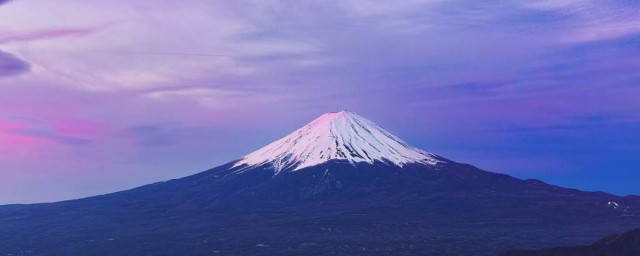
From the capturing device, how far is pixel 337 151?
7318 inches

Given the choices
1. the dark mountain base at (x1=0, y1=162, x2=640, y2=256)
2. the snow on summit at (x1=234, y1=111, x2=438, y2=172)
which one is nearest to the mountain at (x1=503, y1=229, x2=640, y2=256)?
the dark mountain base at (x1=0, y1=162, x2=640, y2=256)

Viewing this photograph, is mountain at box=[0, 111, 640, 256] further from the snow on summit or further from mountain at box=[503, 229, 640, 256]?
mountain at box=[503, 229, 640, 256]

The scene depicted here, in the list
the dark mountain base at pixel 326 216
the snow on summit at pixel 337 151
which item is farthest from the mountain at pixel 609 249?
the snow on summit at pixel 337 151

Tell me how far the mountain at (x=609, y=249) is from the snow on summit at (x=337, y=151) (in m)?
114

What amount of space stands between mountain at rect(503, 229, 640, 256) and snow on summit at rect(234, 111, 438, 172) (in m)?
114

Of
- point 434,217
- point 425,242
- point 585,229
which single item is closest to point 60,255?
point 425,242

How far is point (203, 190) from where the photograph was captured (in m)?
170

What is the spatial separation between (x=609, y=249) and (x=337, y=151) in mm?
123840

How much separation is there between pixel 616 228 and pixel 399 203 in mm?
41990

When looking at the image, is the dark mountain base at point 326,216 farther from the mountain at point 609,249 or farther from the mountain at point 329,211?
the mountain at point 609,249

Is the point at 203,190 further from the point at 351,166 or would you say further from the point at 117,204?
the point at 351,166

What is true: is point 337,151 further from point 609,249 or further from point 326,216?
point 609,249

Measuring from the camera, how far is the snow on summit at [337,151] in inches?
7190

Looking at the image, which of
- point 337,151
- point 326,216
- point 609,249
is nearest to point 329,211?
point 326,216
